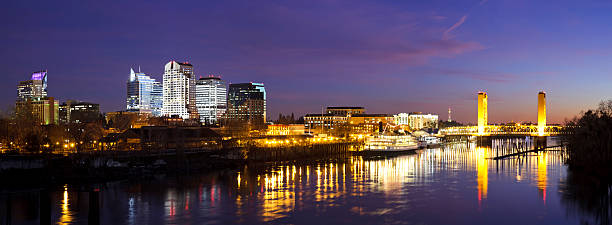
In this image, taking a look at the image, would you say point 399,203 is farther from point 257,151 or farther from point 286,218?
point 257,151

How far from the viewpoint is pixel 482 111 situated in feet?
615

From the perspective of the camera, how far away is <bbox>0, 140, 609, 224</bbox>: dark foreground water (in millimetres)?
31938

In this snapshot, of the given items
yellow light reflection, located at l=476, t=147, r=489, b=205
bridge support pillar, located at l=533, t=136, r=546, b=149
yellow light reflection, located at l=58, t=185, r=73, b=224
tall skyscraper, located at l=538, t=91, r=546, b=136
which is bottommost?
yellow light reflection, located at l=476, t=147, r=489, b=205

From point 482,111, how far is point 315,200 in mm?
161704

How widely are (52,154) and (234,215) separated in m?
29.9

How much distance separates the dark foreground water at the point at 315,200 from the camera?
105 feet

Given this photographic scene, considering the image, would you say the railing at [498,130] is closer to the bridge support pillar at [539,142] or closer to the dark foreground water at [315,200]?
the bridge support pillar at [539,142]

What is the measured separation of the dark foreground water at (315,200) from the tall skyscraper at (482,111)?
131m

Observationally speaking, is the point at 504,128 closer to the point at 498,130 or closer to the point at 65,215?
the point at 498,130

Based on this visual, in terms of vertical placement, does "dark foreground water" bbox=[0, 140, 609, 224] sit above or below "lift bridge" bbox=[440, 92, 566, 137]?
below

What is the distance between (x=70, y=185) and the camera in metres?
45.2

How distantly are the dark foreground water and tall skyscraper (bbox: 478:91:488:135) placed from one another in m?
131

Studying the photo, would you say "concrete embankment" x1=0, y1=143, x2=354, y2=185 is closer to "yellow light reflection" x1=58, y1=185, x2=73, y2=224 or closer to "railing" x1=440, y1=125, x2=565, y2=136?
"yellow light reflection" x1=58, y1=185, x2=73, y2=224

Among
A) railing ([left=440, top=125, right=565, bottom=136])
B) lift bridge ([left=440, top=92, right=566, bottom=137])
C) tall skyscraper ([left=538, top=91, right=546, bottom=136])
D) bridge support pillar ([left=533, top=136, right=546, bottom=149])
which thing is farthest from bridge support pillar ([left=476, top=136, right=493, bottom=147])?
bridge support pillar ([left=533, top=136, right=546, bottom=149])
